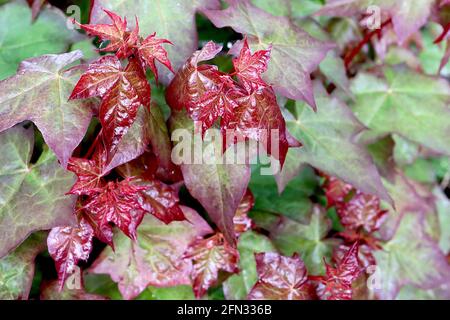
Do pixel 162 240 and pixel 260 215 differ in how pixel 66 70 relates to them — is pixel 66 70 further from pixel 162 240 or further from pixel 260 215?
pixel 260 215

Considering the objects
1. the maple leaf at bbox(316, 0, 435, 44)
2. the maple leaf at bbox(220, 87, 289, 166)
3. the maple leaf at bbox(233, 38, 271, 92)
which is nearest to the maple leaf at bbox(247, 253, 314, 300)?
the maple leaf at bbox(220, 87, 289, 166)

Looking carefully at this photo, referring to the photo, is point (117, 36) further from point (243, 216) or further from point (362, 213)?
point (362, 213)

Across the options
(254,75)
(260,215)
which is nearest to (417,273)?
(260,215)

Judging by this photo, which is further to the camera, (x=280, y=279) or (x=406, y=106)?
(x=406, y=106)

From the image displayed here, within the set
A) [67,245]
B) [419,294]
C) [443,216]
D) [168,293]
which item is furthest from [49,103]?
[443,216]

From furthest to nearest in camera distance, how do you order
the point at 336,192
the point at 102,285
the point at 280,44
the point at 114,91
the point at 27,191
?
the point at 336,192 < the point at 102,285 < the point at 280,44 < the point at 27,191 < the point at 114,91

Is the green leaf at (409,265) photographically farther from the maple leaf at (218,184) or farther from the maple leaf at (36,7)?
A: the maple leaf at (36,7)
